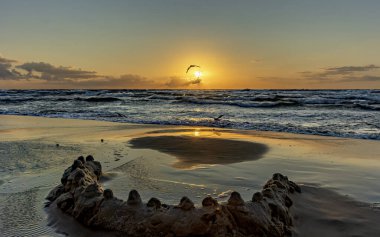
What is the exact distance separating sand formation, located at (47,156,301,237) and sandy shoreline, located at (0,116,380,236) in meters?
0.29

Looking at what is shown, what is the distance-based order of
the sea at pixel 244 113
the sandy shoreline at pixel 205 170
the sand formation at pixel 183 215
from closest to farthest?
the sand formation at pixel 183 215 → the sandy shoreline at pixel 205 170 → the sea at pixel 244 113

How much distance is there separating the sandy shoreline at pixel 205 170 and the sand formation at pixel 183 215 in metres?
0.29

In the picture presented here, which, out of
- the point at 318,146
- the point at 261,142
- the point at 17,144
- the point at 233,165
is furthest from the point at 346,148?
the point at 17,144

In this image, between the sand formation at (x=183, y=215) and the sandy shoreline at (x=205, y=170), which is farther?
the sandy shoreline at (x=205, y=170)

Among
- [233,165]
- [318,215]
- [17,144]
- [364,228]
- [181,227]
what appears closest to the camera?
[181,227]

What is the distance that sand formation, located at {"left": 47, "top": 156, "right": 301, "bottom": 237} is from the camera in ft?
9.64

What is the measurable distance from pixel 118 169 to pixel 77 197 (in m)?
2.01

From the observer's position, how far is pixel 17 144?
26.1 feet

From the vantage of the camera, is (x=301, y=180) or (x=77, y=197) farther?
(x=301, y=180)

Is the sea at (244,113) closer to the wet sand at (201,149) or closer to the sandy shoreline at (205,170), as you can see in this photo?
the sandy shoreline at (205,170)

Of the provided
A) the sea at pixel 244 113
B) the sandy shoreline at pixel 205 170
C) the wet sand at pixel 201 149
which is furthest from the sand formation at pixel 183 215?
the sea at pixel 244 113

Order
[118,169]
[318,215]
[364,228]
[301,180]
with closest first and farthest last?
[364,228], [318,215], [301,180], [118,169]

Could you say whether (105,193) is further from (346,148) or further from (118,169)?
(346,148)

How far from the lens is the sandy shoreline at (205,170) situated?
369 centimetres
